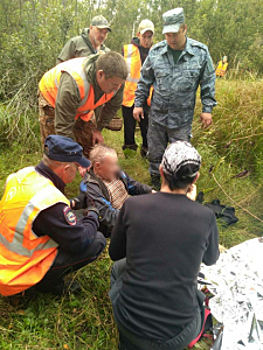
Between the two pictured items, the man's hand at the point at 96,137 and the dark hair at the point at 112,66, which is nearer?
the dark hair at the point at 112,66

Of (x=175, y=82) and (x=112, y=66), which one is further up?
(x=112, y=66)

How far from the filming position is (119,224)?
5.06ft

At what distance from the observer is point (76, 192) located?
11.3ft

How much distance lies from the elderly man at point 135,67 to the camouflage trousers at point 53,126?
1201mm

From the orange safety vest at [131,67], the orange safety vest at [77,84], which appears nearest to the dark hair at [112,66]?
the orange safety vest at [77,84]

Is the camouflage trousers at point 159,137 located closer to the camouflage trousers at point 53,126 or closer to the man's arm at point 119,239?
the camouflage trousers at point 53,126

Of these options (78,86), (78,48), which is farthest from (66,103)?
(78,48)

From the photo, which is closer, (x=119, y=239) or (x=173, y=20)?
(x=119, y=239)

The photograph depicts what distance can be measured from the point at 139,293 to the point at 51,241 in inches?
29.0

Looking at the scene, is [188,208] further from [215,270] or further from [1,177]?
[1,177]

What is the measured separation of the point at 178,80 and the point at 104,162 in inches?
52.5

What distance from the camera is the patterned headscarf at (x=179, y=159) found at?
1448 millimetres

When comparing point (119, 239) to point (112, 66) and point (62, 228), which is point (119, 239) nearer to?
point (62, 228)

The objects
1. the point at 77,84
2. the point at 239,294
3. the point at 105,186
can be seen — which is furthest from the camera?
the point at 77,84
